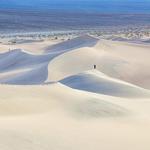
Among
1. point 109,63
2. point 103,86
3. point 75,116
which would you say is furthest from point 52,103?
point 109,63

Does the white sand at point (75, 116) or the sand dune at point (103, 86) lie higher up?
the white sand at point (75, 116)

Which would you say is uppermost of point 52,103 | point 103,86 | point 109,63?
point 52,103

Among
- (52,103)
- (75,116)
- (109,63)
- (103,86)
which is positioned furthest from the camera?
(109,63)

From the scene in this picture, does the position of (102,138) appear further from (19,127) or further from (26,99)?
(26,99)

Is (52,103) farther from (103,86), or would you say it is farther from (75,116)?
(103,86)

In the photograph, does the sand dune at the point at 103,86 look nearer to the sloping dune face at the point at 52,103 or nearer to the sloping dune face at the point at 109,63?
the sloping dune face at the point at 52,103

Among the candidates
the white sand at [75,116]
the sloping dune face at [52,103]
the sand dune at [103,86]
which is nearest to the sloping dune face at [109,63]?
the sand dune at [103,86]

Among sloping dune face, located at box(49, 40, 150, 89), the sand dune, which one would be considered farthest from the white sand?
sloping dune face, located at box(49, 40, 150, 89)

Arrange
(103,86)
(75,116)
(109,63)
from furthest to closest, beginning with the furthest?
1. (109,63)
2. (103,86)
3. (75,116)
